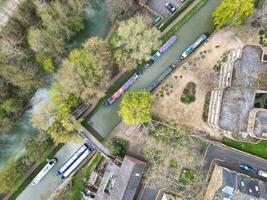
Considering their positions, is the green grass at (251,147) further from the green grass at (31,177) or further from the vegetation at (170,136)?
the green grass at (31,177)

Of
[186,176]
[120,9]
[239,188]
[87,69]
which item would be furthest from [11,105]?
[239,188]

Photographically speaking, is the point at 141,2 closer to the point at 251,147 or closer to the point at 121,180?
the point at 121,180

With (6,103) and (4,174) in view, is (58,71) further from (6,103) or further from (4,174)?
(4,174)

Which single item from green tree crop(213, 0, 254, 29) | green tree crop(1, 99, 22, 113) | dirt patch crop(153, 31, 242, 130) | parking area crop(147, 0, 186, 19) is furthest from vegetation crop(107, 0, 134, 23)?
green tree crop(1, 99, 22, 113)

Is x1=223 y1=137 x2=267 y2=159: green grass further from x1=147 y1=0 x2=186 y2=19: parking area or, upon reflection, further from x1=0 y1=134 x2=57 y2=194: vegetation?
x1=0 y1=134 x2=57 y2=194: vegetation

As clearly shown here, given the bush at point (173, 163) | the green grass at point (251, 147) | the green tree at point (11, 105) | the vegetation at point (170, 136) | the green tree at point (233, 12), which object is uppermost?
the green tree at point (233, 12)

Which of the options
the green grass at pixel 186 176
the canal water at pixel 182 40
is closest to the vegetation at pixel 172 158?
the green grass at pixel 186 176

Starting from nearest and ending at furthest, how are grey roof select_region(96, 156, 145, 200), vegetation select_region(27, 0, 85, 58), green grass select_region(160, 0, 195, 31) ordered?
1. vegetation select_region(27, 0, 85, 58)
2. grey roof select_region(96, 156, 145, 200)
3. green grass select_region(160, 0, 195, 31)
